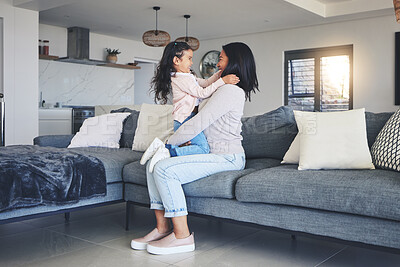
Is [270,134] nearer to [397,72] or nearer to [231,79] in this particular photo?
[231,79]

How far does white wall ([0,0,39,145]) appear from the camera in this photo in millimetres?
5769

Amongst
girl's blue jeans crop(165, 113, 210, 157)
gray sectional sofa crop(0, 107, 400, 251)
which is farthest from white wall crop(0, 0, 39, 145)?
girl's blue jeans crop(165, 113, 210, 157)

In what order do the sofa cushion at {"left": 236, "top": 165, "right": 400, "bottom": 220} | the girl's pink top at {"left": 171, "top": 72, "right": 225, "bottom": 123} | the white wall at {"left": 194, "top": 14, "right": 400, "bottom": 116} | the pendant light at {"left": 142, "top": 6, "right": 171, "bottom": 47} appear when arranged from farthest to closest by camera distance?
the white wall at {"left": 194, "top": 14, "right": 400, "bottom": 116}, the pendant light at {"left": 142, "top": 6, "right": 171, "bottom": 47}, the girl's pink top at {"left": 171, "top": 72, "right": 225, "bottom": 123}, the sofa cushion at {"left": 236, "top": 165, "right": 400, "bottom": 220}

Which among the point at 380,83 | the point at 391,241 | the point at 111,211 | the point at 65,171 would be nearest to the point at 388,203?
the point at 391,241

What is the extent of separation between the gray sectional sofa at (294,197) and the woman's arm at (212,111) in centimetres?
27

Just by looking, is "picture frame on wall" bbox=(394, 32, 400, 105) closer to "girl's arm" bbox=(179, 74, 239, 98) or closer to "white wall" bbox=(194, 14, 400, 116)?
"white wall" bbox=(194, 14, 400, 116)

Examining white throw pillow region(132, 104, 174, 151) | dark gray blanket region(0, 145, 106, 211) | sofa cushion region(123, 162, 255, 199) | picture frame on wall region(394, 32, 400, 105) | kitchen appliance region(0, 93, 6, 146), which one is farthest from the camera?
picture frame on wall region(394, 32, 400, 105)

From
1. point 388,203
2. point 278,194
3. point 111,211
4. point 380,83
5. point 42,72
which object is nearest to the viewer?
point 388,203

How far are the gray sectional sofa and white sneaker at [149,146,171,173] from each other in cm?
21

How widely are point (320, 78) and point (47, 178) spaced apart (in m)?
6.38

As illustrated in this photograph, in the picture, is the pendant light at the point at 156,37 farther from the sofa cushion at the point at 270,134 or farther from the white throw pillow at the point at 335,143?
the white throw pillow at the point at 335,143

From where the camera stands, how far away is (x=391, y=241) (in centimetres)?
177

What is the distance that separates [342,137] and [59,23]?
6.59m

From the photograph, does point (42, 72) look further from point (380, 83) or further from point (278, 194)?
point (278, 194)
